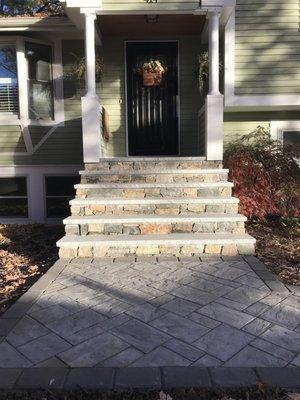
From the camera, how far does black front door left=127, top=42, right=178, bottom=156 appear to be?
283 inches

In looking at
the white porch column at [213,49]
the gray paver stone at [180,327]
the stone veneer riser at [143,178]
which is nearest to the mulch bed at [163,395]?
the gray paver stone at [180,327]

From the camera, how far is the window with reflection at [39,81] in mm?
6934

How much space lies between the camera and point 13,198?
7.43 m

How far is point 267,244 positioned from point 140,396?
3.67 m

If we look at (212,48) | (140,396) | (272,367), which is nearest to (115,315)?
(140,396)

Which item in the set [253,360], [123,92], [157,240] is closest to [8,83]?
[123,92]

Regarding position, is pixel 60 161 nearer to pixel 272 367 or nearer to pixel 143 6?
pixel 143 6

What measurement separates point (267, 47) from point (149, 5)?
2091 millimetres

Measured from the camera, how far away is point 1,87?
6973mm

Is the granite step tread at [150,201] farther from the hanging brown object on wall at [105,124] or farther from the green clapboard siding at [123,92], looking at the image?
the green clapboard siding at [123,92]

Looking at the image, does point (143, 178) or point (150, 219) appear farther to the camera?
point (143, 178)

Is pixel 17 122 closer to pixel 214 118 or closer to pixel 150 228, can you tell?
pixel 214 118

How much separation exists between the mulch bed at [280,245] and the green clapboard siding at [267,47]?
2174 millimetres

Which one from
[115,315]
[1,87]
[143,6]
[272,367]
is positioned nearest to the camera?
[272,367]
